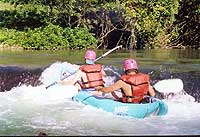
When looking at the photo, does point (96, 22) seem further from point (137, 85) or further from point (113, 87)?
point (137, 85)

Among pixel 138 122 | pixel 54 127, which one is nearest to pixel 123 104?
pixel 138 122

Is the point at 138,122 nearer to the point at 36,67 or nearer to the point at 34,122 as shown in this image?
the point at 34,122

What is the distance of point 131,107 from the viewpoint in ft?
32.6

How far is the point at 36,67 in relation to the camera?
17.2 m

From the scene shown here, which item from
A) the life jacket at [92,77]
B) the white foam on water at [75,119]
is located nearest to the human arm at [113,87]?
the white foam on water at [75,119]

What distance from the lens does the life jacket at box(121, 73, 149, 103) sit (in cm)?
980

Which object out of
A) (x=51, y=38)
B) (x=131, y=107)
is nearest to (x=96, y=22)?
(x=51, y=38)

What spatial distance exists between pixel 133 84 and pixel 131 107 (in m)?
0.47

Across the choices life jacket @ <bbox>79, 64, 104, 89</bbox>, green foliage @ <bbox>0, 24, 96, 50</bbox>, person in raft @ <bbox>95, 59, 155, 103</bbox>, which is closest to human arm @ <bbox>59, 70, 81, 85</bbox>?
life jacket @ <bbox>79, 64, 104, 89</bbox>

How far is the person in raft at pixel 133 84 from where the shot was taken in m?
9.78

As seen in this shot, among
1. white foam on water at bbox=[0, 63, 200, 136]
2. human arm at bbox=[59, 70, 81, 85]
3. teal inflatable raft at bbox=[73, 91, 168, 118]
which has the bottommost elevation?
white foam on water at bbox=[0, 63, 200, 136]

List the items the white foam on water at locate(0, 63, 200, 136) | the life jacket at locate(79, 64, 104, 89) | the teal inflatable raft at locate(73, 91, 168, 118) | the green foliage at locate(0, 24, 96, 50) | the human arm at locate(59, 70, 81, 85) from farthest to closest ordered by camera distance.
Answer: the green foliage at locate(0, 24, 96, 50)
the human arm at locate(59, 70, 81, 85)
the life jacket at locate(79, 64, 104, 89)
the teal inflatable raft at locate(73, 91, 168, 118)
the white foam on water at locate(0, 63, 200, 136)

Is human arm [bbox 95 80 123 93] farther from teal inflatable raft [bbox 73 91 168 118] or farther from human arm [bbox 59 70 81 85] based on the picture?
human arm [bbox 59 70 81 85]

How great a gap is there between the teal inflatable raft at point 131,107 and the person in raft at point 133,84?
0.17 meters
